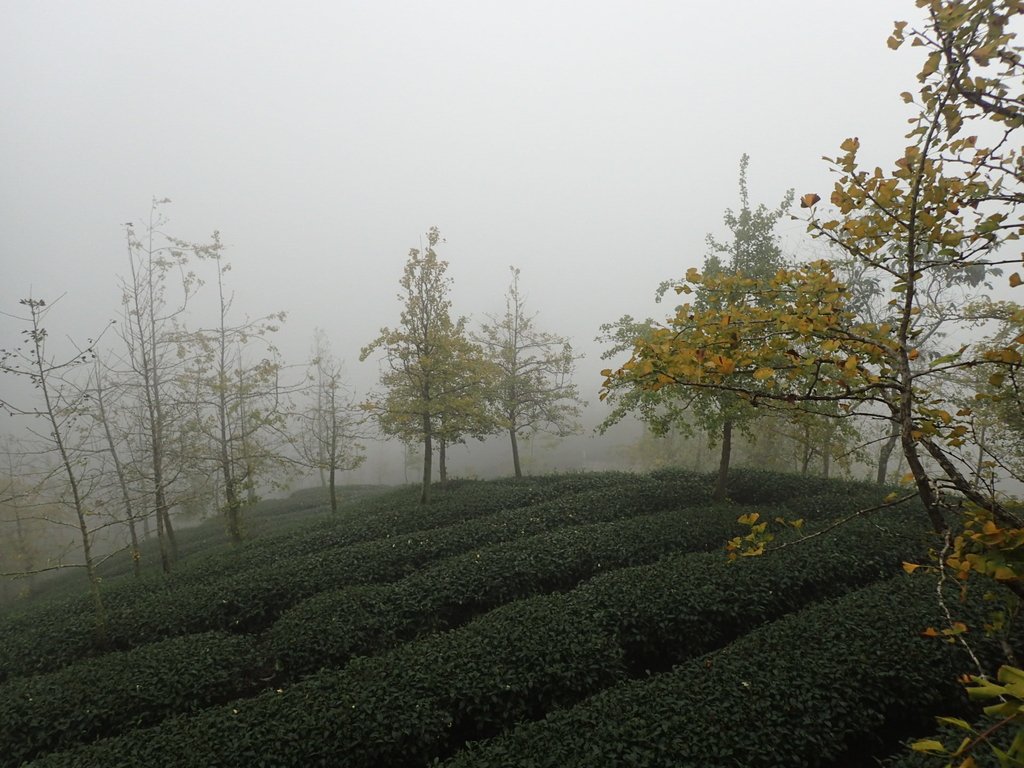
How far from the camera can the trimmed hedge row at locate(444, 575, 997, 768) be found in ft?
16.7

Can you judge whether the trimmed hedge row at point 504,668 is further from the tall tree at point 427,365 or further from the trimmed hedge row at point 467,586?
the tall tree at point 427,365

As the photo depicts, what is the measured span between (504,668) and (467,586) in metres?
2.73

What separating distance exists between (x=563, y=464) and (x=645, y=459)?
22628mm

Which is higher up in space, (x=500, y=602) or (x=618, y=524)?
(x=618, y=524)

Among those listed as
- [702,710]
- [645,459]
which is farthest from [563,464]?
[702,710]

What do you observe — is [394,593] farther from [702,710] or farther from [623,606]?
[702,710]

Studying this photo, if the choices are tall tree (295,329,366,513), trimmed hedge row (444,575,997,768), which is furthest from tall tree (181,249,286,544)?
trimmed hedge row (444,575,997,768)

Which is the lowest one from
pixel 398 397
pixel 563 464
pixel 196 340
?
pixel 563 464

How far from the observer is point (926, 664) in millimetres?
5938

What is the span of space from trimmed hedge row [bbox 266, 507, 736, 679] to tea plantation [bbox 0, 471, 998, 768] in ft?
0.13

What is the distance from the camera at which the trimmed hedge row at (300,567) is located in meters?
9.27

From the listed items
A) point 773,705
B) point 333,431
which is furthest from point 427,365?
point 773,705

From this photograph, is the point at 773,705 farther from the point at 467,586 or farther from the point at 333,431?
the point at 333,431

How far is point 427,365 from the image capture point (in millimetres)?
15789
